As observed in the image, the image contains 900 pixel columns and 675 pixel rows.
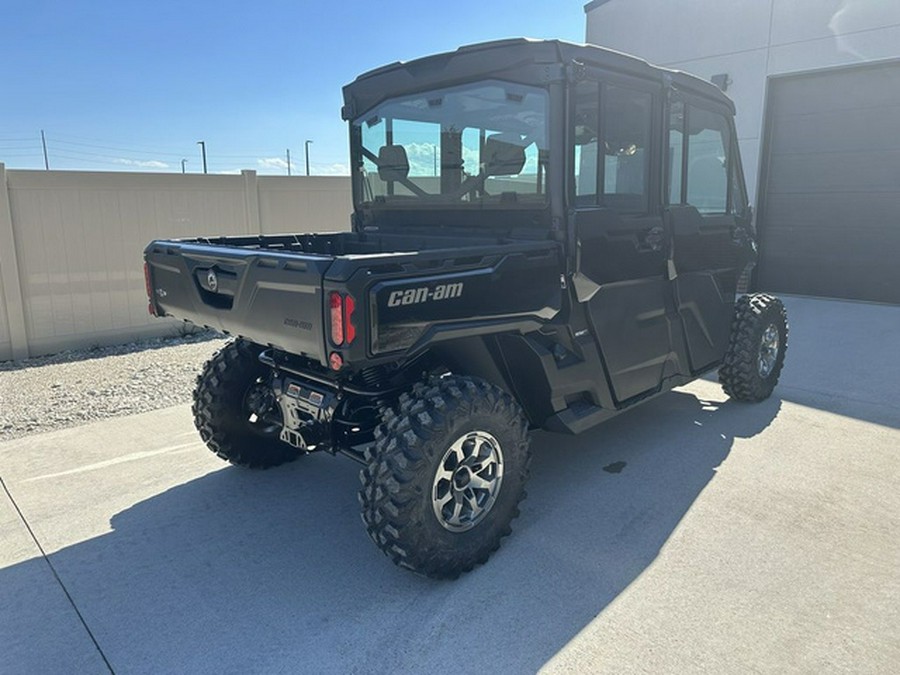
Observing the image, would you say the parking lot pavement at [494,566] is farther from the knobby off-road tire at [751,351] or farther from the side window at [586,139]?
the side window at [586,139]

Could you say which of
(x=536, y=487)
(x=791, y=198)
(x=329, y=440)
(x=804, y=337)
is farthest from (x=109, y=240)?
(x=791, y=198)

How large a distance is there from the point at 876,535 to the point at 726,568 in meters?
0.93

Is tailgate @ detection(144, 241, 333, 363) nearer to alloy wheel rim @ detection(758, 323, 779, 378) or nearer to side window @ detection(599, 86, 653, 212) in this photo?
side window @ detection(599, 86, 653, 212)

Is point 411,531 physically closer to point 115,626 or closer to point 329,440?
point 329,440

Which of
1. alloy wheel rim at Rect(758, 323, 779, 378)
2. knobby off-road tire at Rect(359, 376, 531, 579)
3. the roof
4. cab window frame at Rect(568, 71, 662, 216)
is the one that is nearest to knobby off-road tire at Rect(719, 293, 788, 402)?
alloy wheel rim at Rect(758, 323, 779, 378)

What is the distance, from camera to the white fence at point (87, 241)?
6730 mm

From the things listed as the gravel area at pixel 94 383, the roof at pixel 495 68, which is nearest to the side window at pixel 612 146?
the roof at pixel 495 68

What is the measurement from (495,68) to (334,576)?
263 cm

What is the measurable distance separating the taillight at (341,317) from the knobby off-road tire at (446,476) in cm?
52

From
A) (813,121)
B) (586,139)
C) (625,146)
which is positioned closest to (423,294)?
(586,139)

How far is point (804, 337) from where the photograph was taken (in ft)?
25.8

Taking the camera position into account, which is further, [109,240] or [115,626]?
[109,240]

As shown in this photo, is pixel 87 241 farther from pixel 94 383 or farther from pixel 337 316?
pixel 337 316

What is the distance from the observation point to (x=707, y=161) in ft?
15.1
